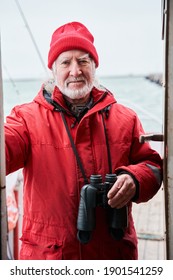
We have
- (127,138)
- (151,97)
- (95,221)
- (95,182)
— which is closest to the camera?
(95,182)

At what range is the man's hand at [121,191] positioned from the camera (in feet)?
4.73

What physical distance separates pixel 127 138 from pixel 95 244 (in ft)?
1.66

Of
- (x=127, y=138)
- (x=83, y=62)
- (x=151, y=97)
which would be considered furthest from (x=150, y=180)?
(x=151, y=97)

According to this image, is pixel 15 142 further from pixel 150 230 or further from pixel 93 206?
pixel 150 230

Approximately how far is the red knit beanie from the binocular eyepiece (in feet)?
2.11

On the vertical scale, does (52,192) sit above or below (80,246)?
above

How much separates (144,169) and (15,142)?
1.86ft

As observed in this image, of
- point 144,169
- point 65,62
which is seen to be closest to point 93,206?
point 144,169

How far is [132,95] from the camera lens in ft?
93.0

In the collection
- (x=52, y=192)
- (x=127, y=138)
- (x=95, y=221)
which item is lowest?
(x=95, y=221)

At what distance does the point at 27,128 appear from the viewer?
162 cm

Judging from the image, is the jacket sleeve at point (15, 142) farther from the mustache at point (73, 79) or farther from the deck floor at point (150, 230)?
the deck floor at point (150, 230)

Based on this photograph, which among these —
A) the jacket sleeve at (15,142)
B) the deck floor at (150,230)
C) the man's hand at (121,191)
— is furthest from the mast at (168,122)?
the deck floor at (150,230)

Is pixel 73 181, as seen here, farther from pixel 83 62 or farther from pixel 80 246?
pixel 83 62
